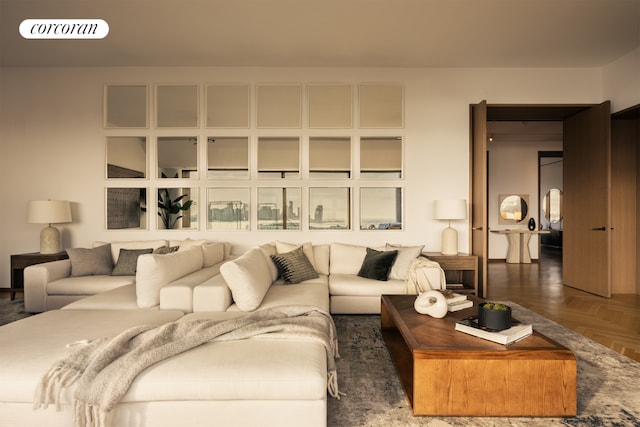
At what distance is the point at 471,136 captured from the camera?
4785 millimetres

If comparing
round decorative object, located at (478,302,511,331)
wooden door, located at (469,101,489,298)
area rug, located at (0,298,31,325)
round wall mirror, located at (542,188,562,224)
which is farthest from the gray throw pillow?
round wall mirror, located at (542,188,562,224)

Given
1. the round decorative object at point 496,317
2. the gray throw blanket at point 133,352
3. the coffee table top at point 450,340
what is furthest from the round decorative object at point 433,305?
the gray throw blanket at point 133,352

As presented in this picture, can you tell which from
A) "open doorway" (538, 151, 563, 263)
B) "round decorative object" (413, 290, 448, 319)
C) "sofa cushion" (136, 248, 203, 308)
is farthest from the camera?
"open doorway" (538, 151, 563, 263)

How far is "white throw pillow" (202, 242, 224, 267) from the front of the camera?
391cm

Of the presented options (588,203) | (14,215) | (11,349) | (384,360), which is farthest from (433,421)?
(14,215)

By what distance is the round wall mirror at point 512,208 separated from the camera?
8156mm

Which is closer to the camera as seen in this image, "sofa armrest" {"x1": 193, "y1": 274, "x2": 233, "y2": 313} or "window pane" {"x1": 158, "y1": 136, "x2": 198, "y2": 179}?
"sofa armrest" {"x1": 193, "y1": 274, "x2": 233, "y2": 313}

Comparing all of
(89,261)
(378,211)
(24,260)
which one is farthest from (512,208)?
(24,260)

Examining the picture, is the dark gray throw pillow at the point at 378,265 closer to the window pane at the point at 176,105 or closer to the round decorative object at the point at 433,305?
the round decorative object at the point at 433,305

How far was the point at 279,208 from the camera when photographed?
4812 mm

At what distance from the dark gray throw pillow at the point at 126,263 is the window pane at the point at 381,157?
304 centimetres

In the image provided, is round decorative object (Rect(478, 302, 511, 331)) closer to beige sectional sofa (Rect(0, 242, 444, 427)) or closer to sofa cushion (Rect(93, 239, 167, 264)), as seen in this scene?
beige sectional sofa (Rect(0, 242, 444, 427))

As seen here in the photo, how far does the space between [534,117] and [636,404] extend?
4379 millimetres

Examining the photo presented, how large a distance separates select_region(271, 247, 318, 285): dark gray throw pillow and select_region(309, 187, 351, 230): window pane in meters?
1.04
